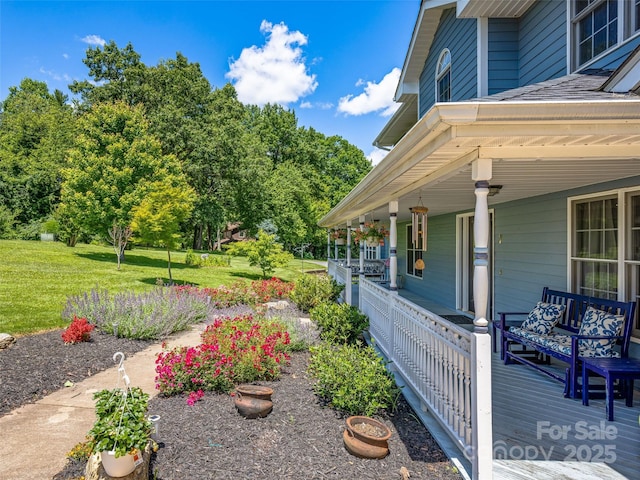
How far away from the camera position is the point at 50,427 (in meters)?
3.88

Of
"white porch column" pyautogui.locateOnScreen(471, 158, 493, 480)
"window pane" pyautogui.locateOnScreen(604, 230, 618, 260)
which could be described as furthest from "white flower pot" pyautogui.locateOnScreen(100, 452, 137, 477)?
"window pane" pyautogui.locateOnScreen(604, 230, 618, 260)

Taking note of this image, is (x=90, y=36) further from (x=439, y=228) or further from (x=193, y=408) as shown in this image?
(x=193, y=408)

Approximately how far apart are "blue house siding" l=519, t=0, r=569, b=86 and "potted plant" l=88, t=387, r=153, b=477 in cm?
628

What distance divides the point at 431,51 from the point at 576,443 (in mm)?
8538

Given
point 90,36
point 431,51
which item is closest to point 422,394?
point 431,51

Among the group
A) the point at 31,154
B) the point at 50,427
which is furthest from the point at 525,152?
the point at 31,154

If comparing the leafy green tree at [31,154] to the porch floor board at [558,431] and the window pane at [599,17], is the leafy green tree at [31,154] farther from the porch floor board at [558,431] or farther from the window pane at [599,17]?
the porch floor board at [558,431]

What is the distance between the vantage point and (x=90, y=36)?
25.1m

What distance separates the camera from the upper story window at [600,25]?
4.20m

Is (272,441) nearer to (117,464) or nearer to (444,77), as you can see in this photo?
(117,464)

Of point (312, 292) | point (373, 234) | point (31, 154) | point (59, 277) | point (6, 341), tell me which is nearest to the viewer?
point (6, 341)

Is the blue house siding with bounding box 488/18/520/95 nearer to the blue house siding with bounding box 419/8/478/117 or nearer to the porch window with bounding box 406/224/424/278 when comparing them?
the blue house siding with bounding box 419/8/478/117

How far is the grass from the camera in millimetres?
8773

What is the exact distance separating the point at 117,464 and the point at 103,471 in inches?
8.1
